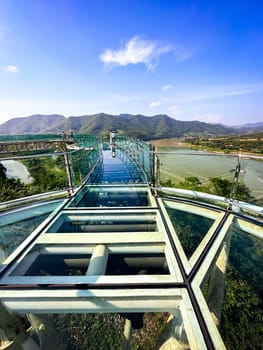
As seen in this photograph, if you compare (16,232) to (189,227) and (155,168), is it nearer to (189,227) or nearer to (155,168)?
(189,227)

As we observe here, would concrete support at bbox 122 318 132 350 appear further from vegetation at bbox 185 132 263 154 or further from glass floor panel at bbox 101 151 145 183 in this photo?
vegetation at bbox 185 132 263 154

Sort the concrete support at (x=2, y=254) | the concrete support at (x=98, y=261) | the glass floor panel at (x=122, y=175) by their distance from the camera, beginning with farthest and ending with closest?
Result: the glass floor panel at (x=122, y=175) → the concrete support at (x=2, y=254) → the concrete support at (x=98, y=261)

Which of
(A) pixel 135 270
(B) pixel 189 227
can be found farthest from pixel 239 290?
(A) pixel 135 270

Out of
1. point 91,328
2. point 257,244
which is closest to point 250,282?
point 257,244

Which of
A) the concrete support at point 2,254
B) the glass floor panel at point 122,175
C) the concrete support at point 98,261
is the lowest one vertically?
the glass floor panel at point 122,175

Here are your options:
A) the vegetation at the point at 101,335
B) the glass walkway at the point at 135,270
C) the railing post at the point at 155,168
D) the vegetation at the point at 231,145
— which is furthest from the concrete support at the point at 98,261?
the vegetation at the point at 231,145

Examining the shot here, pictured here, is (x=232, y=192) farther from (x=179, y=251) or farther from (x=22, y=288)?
(x=22, y=288)

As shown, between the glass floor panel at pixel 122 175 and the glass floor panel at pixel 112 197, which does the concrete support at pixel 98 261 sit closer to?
the glass floor panel at pixel 112 197
